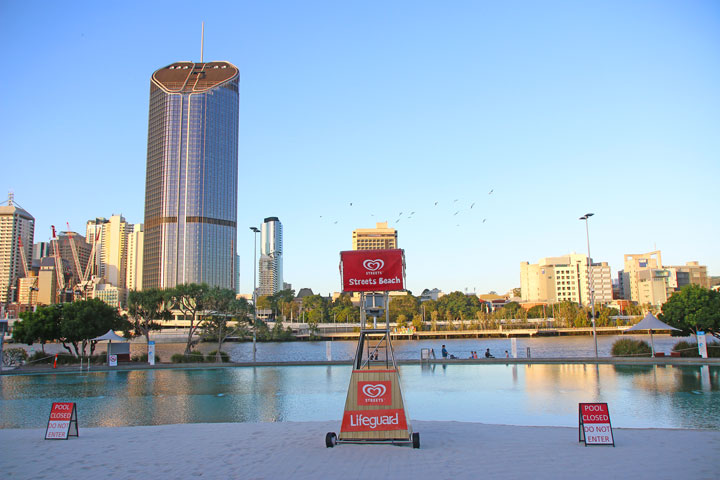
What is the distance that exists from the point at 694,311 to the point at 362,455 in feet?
137

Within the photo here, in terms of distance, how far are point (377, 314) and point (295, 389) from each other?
1380 centimetres

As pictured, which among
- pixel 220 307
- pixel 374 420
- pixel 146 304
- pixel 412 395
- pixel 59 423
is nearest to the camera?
pixel 374 420

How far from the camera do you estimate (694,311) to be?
43.8 meters

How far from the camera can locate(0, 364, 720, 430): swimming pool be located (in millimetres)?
19281

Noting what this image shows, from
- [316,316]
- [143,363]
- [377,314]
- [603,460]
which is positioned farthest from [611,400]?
[316,316]

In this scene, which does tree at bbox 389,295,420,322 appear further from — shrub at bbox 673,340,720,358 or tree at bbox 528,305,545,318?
shrub at bbox 673,340,720,358

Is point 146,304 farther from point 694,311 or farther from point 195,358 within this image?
point 694,311

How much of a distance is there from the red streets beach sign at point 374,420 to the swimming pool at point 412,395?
5463 mm

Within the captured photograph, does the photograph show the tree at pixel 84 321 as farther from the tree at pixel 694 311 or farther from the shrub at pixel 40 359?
the tree at pixel 694 311

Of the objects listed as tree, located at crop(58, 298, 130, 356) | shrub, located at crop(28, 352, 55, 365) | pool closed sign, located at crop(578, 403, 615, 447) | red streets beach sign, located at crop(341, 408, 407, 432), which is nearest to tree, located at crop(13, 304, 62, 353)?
tree, located at crop(58, 298, 130, 356)

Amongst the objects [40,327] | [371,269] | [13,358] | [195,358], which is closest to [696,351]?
[371,269]

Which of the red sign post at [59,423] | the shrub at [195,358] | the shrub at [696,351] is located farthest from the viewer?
the shrub at [195,358]

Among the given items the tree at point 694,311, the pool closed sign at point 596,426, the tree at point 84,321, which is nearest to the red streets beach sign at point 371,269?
the pool closed sign at point 596,426

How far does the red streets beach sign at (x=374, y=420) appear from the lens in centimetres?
1391
